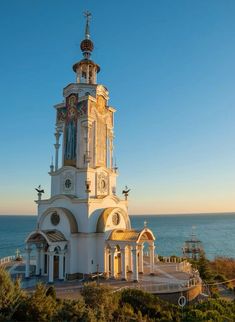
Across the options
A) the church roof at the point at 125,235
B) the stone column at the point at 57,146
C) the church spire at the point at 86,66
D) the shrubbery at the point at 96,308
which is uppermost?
the church spire at the point at 86,66

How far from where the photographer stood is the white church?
2281 centimetres

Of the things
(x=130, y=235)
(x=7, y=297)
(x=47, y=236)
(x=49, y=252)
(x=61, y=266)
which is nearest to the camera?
(x=7, y=297)

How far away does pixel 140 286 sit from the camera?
1973 centimetres

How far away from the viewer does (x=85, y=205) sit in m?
23.4

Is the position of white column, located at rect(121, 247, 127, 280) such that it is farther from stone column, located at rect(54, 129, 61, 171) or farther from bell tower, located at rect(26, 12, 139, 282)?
stone column, located at rect(54, 129, 61, 171)

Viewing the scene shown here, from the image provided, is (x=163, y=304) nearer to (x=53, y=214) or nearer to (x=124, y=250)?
(x=124, y=250)

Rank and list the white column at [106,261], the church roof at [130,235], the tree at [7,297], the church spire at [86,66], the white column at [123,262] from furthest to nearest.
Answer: the church spire at [86,66], the white column at [106,261], the church roof at [130,235], the white column at [123,262], the tree at [7,297]

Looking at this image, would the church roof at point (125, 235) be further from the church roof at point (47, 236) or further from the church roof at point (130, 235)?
the church roof at point (47, 236)

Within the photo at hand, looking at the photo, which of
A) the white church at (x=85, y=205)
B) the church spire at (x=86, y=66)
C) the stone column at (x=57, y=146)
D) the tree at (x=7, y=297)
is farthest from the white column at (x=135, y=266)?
A: the church spire at (x=86, y=66)

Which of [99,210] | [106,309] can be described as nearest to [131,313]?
[106,309]

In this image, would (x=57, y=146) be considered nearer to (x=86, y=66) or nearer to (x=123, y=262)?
(x=86, y=66)

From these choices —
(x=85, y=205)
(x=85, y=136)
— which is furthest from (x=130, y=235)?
(x=85, y=136)

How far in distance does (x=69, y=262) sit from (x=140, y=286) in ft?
18.4

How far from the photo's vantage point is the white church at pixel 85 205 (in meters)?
22.8
